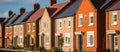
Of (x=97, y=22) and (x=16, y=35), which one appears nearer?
(x=97, y=22)

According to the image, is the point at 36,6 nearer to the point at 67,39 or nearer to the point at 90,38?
the point at 67,39

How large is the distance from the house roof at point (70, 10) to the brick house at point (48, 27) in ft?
5.92

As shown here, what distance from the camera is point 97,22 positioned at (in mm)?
60469

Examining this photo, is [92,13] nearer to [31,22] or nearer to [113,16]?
[113,16]

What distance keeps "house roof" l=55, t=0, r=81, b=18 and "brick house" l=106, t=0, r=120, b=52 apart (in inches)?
443

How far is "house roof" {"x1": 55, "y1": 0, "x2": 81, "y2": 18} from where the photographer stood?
71.0 m

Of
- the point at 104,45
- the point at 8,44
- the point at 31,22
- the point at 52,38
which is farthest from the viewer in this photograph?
the point at 8,44

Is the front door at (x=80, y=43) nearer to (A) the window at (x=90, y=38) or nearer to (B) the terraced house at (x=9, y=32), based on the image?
(A) the window at (x=90, y=38)

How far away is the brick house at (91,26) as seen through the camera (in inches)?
2379

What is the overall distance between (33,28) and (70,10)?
1914cm

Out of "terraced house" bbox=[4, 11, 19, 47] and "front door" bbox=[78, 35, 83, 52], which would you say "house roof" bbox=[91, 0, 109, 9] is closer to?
"front door" bbox=[78, 35, 83, 52]

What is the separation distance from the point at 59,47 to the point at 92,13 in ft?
45.4

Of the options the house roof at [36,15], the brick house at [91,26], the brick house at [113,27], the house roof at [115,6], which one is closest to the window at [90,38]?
the brick house at [91,26]

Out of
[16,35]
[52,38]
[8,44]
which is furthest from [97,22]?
[8,44]
